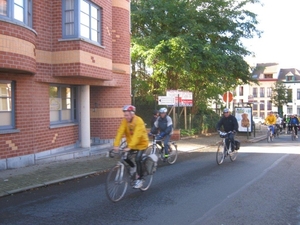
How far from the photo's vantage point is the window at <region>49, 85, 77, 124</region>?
1265cm

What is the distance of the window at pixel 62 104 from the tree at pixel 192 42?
6.69m

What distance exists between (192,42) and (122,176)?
560 inches

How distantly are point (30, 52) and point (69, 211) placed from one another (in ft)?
19.1

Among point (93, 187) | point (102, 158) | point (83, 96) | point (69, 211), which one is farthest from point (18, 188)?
point (83, 96)

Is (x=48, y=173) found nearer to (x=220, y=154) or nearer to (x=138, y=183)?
(x=138, y=183)

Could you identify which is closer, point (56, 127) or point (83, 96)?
point (56, 127)

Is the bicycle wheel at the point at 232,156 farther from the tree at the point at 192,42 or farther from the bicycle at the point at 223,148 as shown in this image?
the tree at the point at 192,42

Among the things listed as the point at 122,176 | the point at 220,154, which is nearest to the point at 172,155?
the point at 220,154

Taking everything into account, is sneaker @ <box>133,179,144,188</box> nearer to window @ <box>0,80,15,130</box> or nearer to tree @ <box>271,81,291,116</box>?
window @ <box>0,80,15,130</box>

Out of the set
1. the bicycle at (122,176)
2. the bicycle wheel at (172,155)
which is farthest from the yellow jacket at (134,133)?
the bicycle wheel at (172,155)

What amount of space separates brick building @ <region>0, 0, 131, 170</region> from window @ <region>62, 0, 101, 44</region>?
0.03 metres

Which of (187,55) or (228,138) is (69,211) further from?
(187,55)

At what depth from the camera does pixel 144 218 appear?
18.7 ft

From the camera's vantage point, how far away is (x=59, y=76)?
476 inches
